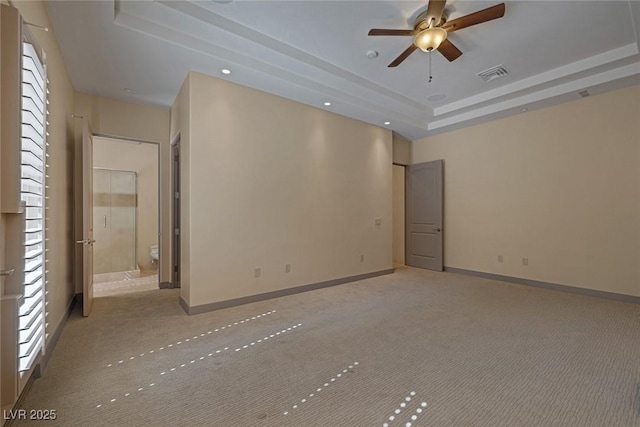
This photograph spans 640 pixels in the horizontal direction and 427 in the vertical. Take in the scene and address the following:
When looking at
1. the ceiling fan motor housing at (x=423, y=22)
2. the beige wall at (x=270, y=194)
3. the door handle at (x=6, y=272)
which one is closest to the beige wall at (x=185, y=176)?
the beige wall at (x=270, y=194)

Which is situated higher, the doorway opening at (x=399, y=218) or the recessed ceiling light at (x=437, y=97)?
the recessed ceiling light at (x=437, y=97)

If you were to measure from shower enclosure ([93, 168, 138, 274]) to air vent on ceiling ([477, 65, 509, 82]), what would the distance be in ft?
22.5

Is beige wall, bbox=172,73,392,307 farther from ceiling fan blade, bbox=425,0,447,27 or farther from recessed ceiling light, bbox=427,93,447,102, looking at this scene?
ceiling fan blade, bbox=425,0,447,27

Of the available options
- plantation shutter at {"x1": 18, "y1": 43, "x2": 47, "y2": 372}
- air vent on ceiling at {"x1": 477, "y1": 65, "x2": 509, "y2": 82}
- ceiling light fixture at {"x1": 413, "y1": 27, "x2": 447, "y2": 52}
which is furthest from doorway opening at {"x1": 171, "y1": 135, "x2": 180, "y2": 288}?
air vent on ceiling at {"x1": 477, "y1": 65, "x2": 509, "y2": 82}

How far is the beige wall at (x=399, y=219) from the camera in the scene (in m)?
7.07

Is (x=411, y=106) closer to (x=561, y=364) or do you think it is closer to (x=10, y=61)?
(x=561, y=364)

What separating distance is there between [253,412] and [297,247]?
2723mm

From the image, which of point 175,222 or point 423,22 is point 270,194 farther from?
point 423,22

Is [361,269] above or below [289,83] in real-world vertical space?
A: below

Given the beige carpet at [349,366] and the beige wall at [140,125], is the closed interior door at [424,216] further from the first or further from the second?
the beige wall at [140,125]

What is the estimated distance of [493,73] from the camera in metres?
3.99

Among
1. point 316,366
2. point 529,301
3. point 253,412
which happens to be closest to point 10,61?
point 253,412

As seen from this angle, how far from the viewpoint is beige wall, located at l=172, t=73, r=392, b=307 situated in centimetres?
352

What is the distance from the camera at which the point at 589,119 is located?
13.8 ft
